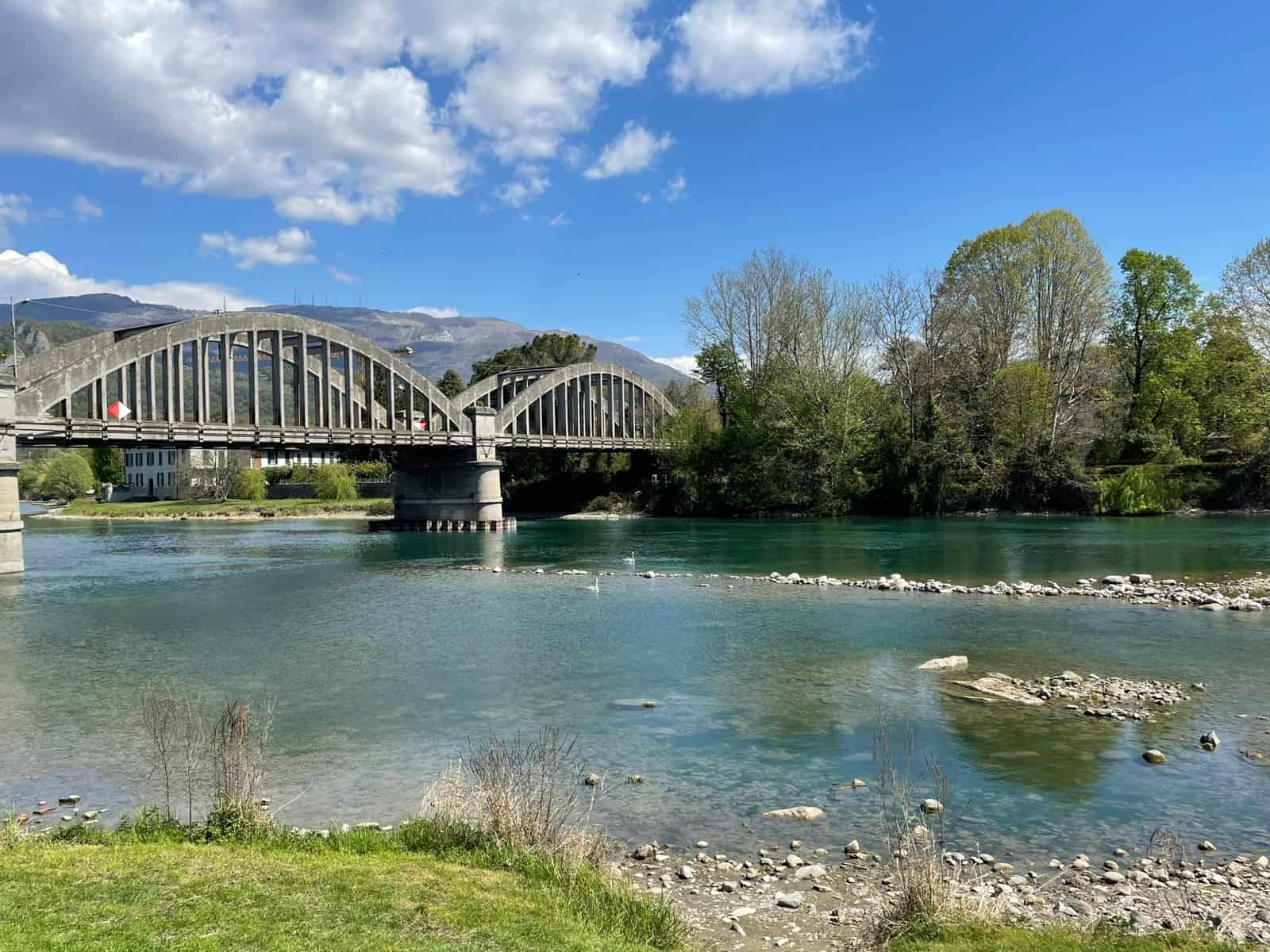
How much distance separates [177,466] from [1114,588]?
432ft

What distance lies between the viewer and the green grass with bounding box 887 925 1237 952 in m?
7.18

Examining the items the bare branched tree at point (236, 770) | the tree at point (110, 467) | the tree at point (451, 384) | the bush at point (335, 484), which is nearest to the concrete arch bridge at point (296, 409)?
the tree at point (451, 384)

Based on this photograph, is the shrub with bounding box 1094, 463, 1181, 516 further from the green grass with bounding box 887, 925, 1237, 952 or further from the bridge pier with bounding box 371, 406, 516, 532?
the green grass with bounding box 887, 925, 1237, 952

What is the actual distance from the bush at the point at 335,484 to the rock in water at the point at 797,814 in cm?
11187

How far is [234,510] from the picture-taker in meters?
111

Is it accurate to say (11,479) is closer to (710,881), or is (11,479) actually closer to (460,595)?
(460,595)

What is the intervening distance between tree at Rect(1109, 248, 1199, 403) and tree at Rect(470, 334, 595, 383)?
64727 mm

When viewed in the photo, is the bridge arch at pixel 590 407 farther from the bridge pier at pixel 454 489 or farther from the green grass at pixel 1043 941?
the green grass at pixel 1043 941

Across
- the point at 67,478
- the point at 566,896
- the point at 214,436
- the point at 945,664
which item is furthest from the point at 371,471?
the point at 566,896

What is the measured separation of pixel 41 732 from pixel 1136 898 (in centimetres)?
1649

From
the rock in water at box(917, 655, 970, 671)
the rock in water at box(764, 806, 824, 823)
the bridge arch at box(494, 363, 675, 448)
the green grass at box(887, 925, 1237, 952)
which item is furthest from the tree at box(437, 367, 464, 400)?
the green grass at box(887, 925, 1237, 952)

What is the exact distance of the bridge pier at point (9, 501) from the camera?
140 ft

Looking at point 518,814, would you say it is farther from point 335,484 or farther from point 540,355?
point 540,355

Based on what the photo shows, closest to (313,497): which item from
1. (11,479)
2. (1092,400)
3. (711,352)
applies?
(711,352)
